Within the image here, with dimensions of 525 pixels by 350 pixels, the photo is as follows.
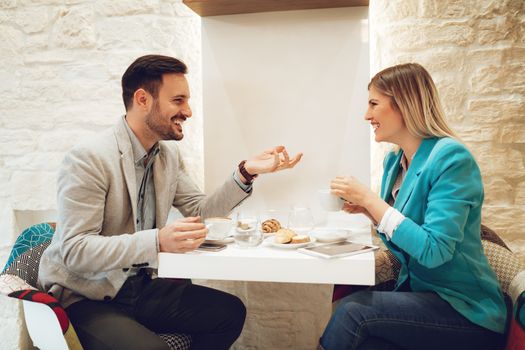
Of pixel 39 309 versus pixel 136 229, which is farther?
pixel 136 229

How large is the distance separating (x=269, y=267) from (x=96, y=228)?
66 centimetres

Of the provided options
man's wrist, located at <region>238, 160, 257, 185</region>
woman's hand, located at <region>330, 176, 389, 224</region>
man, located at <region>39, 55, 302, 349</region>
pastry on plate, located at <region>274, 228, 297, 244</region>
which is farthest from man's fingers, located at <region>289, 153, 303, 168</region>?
pastry on plate, located at <region>274, 228, 297, 244</region>

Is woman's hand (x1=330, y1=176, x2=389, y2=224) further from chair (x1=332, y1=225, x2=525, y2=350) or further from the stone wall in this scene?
the stone wall

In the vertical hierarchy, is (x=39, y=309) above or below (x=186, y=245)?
below

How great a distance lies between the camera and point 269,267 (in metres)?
1.45

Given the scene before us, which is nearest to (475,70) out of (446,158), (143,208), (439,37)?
(439,37)

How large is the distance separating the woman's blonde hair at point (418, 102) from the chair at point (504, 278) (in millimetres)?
484

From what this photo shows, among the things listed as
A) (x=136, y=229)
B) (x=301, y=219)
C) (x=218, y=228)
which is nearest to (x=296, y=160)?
(x=301, y=219)

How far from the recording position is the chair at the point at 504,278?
146cm

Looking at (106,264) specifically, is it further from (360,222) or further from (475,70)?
(475,70)

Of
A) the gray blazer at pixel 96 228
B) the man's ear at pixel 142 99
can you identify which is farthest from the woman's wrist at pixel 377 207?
the man's ear at pixel 142 99

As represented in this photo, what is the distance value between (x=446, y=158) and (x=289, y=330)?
4.30 ft

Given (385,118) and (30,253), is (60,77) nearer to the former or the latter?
(30,253)

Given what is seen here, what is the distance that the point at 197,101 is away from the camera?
2475 millimetres
